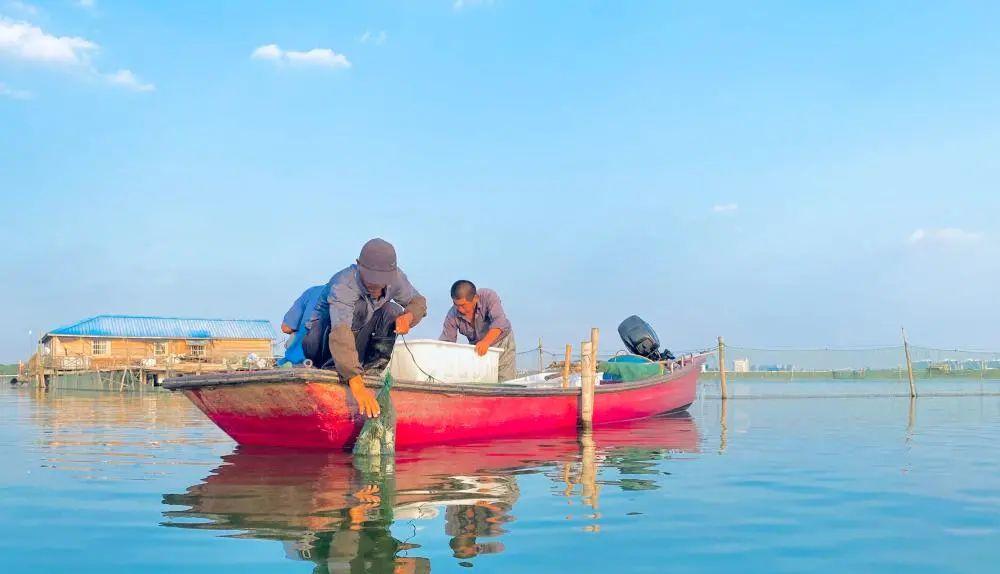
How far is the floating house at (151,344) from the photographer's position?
4502 cm

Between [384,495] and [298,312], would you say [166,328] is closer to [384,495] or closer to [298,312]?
[298,312]

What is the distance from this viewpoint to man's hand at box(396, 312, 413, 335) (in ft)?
25.6

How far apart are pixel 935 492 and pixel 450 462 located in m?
4.25

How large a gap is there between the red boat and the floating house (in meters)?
35.4

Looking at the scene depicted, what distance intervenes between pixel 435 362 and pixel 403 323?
5.91 ft

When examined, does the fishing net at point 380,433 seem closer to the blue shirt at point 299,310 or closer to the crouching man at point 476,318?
the blue shirt at point 299,310

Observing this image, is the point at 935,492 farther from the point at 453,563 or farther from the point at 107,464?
the point at 107,464

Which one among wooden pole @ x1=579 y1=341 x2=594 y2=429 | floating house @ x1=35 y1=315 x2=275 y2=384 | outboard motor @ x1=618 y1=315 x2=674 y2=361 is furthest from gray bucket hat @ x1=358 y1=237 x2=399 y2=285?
floating house @ x1=35 y1=315 x2=275 y2=384

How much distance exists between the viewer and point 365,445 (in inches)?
305

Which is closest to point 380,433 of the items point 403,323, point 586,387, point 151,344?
point 403,323

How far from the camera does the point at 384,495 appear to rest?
5.54m

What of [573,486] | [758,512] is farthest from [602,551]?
[573,486]

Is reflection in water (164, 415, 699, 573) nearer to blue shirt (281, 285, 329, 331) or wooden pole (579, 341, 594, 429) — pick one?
blue shirt (281, 285, 329, 331)

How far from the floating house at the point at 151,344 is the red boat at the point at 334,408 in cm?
3544
